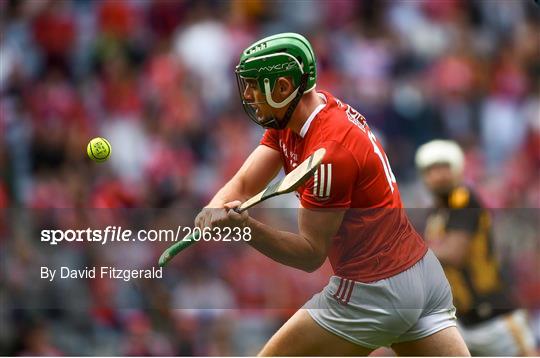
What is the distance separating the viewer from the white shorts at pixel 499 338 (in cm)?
761

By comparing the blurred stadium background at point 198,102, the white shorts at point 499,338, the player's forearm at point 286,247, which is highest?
the blurred stadium background at point 198,102

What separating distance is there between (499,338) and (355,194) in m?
2.95

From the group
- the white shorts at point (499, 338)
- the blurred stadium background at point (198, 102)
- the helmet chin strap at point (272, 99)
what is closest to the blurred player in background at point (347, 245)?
the helmet chin strap at point (272, 99)

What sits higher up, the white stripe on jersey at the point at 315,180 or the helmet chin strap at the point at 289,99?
the helmet chin strap at the point at 289,99

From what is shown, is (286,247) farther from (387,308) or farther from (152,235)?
(152,235)

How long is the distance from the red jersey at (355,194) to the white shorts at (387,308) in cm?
5

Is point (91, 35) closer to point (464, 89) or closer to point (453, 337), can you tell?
point (464, 89)

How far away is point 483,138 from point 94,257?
5862 millimetres

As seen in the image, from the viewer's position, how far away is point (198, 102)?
1076 centimetres

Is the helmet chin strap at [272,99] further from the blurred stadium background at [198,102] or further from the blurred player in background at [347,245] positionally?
the blurred stadium background at [198,102]

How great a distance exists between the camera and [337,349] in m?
5.17

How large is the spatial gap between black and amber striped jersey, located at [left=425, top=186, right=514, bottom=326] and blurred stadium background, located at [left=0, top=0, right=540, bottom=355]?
0.72 metres

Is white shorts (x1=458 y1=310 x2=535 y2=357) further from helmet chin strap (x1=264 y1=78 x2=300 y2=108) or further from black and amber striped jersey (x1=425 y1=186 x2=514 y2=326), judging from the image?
helmet chin strap (x1=264 y1=78 x2=300 y2=108)

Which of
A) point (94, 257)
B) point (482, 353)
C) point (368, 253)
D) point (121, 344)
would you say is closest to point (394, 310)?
point (368, 253)
